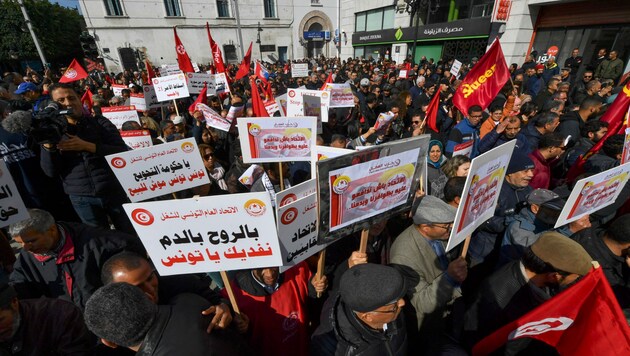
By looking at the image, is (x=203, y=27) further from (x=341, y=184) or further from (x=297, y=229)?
(x=341, y=184)

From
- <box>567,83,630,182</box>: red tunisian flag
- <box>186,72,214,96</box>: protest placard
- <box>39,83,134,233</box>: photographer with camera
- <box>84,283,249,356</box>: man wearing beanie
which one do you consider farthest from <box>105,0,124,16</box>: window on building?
<box>567,83,630,182</box>: red tunisian flag

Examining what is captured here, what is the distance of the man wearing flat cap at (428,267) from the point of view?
2.06 meters

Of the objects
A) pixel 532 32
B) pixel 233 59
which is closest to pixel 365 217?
pixel 532 32

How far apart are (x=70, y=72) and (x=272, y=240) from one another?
9.31 metres

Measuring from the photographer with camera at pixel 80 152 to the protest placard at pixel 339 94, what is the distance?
3.80 metres

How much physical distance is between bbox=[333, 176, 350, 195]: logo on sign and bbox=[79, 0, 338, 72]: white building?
27.0m

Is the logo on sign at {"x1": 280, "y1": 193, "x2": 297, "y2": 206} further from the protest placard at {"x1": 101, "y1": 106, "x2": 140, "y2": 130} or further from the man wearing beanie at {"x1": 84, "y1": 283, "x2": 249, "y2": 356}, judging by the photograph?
the protest placard at {"x1": 101, "y1": 106, "x2": 140, "y2": 130}

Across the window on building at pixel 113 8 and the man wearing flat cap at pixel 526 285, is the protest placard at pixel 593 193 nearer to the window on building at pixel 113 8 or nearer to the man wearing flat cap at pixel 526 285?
the man wearing flat cap at pixel 526 285

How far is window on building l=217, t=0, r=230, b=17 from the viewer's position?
105 feet

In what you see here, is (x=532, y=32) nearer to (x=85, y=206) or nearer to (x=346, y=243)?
(x=346, y=243)

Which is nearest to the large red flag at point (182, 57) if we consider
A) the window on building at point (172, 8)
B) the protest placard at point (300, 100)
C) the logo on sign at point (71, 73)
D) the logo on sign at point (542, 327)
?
the logo on sign at point (71, 73)

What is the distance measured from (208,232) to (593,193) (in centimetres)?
315

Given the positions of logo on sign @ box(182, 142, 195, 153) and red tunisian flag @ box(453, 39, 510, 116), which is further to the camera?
red tunisian flag @ box(453, 39, 510, 116)

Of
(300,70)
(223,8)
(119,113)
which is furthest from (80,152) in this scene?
(223,8)
